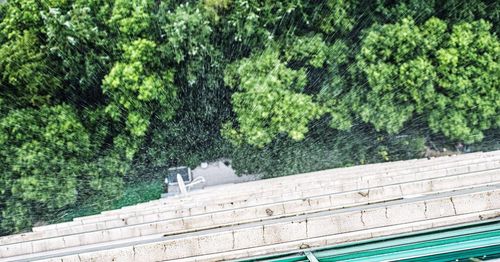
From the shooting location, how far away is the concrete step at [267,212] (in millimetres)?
4953

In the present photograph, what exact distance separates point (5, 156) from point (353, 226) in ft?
28.8

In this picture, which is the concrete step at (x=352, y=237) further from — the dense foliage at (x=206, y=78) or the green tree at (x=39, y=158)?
the green tree at (x=39, y=158)

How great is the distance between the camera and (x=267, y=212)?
4969 mm

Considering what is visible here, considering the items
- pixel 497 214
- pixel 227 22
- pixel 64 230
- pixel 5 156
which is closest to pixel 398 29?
pixel 227 22

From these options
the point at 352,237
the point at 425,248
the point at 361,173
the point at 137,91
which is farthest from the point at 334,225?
the point at 137,91

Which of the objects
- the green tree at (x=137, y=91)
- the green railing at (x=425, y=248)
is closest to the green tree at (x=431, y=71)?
the green tree at (x=137, y=91)

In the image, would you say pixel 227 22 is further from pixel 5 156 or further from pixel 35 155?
pixel 5 156

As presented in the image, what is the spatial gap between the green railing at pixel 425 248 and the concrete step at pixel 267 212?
769mm

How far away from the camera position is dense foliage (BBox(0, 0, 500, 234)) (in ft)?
31.2

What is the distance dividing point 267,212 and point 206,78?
620 cm

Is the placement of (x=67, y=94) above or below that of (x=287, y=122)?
above

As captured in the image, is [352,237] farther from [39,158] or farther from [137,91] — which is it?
[39,158]

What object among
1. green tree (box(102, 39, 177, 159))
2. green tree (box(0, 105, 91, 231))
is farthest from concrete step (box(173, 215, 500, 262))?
green tree (box(0, 105, 91, 231))

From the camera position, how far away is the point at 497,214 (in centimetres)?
426
